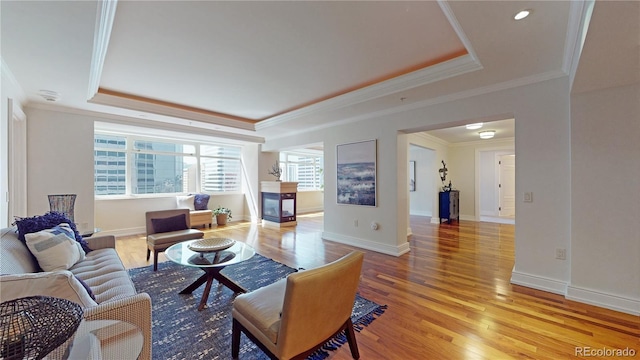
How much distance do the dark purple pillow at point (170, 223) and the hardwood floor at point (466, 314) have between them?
67cm

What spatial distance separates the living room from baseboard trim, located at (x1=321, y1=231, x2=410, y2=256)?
3 cm

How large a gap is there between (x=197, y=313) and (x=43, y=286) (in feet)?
4.45

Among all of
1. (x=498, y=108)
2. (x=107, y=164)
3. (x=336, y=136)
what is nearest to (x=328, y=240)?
(x=336, y=136)

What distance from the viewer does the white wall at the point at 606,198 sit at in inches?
91.9

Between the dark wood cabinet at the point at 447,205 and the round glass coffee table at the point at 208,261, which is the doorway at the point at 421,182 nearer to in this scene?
the dark wood cabinet at the point at 447,205

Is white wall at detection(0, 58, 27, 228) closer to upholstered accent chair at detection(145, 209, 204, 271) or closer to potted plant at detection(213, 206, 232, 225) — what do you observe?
upholstered accent chair at detection(145, 209, 204, 271)

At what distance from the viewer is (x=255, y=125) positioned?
5.79 meters

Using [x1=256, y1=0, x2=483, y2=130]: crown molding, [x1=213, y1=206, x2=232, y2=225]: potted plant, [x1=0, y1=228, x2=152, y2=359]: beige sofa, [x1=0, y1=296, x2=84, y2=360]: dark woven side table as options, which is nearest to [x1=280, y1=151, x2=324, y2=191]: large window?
[x1=213, y1=206, x2=232, y2=225]: potted plant

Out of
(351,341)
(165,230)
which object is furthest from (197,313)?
(165,230)

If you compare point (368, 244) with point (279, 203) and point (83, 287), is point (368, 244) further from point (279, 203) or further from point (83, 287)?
point (83, 287)

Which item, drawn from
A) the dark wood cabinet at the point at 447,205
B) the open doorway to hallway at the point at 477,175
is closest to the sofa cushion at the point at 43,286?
the open doorway to hallway at the point at 477,175

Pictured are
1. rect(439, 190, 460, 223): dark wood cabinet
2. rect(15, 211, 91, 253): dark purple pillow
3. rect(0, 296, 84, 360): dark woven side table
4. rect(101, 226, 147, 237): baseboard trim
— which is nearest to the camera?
rect(0, 296, 84, 360): dark woven side table

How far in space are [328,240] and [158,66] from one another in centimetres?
389

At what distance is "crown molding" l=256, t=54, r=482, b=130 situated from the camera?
106 inches
